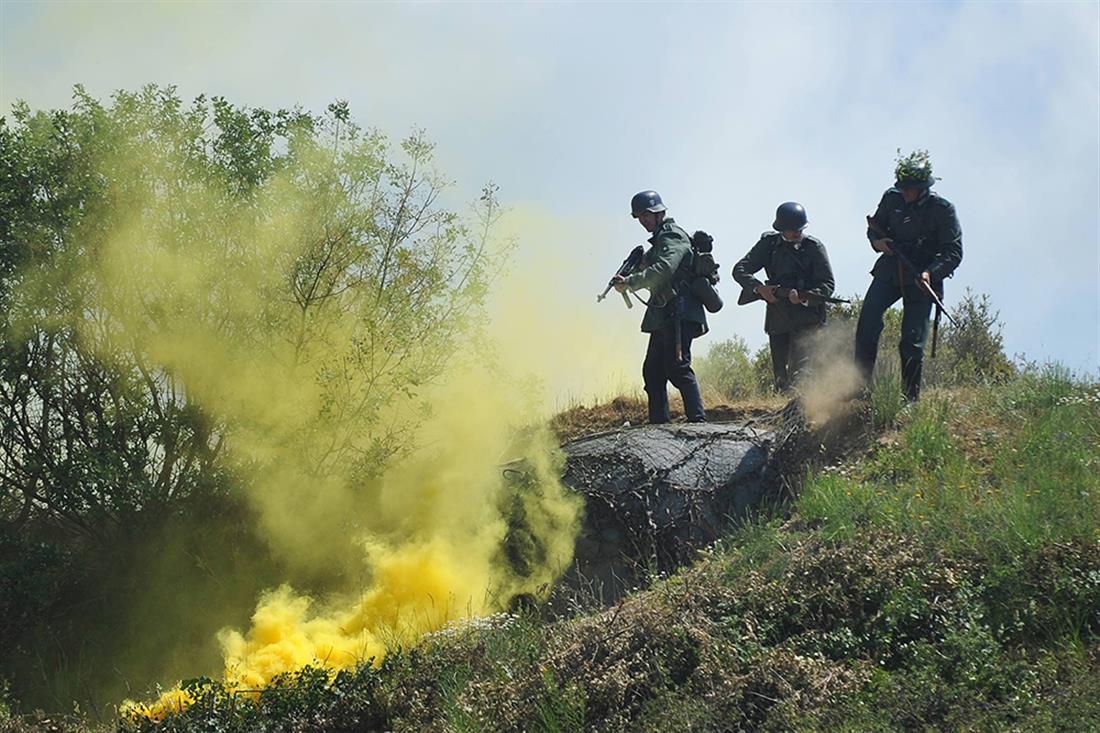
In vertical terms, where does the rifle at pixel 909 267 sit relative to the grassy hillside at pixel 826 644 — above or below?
above

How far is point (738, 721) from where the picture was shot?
6.87 m

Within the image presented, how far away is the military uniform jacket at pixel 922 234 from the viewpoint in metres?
10.8

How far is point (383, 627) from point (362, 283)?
4670 mm

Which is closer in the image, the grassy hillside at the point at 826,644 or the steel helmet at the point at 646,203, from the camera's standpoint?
the grassy hillside at the point at 826,644

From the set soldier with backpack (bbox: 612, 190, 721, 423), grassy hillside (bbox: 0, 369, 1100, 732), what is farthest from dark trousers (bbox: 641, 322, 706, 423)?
grassy hillside (bbox: 0, 369, 1100, 732)

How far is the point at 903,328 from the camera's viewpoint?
1107cm

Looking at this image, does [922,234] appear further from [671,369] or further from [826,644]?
[826,644]

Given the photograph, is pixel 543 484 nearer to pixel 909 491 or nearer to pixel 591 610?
pixel 591 610

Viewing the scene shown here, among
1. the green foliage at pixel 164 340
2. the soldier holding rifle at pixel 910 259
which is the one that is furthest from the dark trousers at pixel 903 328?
the green foliage at pixel 164 340

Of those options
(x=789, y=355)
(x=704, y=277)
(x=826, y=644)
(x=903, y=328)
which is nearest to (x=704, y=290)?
(x=704, y=277)

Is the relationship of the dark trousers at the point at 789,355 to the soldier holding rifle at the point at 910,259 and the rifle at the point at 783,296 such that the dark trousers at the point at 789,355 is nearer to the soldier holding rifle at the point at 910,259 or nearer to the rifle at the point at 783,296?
the rifle at the point at 783,296

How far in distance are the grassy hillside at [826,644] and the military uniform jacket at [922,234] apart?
1.97 m

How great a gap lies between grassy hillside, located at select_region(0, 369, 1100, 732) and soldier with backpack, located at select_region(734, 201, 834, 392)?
2682mm

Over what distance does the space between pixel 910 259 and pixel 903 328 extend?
24.1 inches
